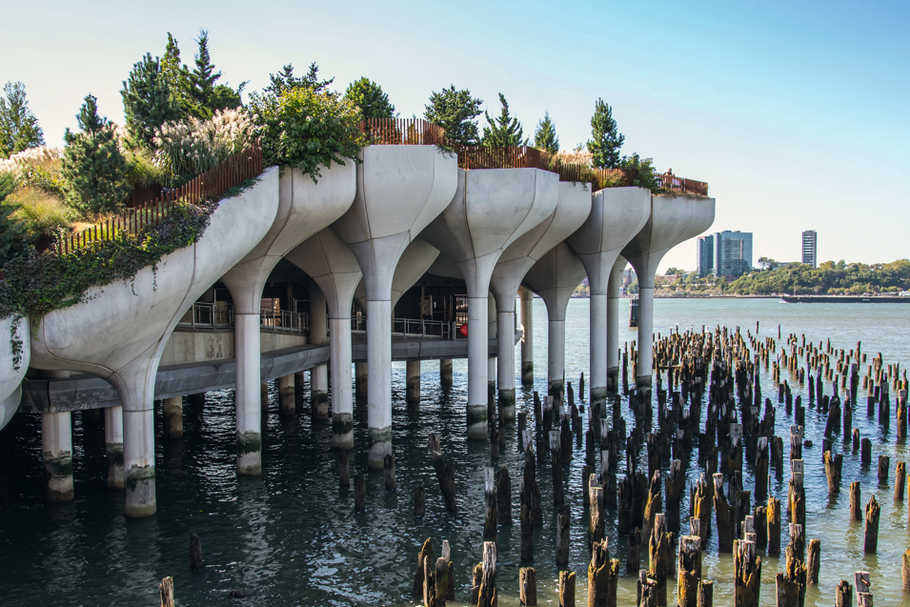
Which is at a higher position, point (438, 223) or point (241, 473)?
point (438, 223)

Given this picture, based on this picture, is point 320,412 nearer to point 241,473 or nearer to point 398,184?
point 241,473

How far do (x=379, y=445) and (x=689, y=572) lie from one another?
12.8 meters

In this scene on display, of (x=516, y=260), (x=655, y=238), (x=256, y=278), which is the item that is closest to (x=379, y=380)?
(x=256, y=278)

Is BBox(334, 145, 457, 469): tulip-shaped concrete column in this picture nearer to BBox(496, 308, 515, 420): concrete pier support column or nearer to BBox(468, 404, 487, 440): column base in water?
BBox(468, 404, 487, 440): column base in water

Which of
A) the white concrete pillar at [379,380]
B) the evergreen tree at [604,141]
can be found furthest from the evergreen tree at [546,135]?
the white concrete pillar at [379,380]

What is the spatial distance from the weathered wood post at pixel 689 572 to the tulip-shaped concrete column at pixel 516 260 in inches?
725

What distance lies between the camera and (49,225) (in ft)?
57.9

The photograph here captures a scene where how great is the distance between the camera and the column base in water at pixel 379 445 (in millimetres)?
23688

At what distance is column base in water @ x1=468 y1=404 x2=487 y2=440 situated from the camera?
2839cm

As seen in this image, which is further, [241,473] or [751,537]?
[241,473]

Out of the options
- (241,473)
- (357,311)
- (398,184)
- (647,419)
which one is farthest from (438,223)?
(357,311)

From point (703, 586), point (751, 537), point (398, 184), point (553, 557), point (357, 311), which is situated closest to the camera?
point (703, 586)

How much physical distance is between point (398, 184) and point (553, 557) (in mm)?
11879

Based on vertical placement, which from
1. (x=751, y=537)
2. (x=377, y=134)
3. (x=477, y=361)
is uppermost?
(x=377, y=134)
